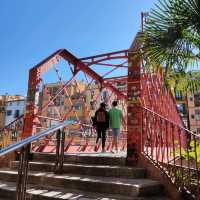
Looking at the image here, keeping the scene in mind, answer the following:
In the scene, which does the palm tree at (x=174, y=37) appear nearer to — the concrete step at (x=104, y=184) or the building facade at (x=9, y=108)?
the concrete step at (x=104, y=184)

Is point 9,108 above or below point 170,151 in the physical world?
above

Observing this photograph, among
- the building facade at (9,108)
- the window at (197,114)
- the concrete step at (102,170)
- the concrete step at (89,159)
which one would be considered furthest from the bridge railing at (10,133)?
the building facade at (9,108)

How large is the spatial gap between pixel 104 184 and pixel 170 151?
1.69 meters

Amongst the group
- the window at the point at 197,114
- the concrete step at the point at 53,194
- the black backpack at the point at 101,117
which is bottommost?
the concrete step at the point at 53,194

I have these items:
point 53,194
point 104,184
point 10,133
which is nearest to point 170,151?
point 104,184

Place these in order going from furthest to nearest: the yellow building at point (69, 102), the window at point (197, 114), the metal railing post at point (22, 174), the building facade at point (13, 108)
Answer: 1. the building facade at point (13, 108)
2. the window at point (197, 114)
3. the yellow building at point (69, 102)
4. the metal railing post at point (22, 174)

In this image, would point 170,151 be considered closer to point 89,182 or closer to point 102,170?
point 102,170

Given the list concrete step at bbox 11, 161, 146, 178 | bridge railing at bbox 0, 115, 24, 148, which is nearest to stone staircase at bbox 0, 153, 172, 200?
concrete step at bbox 11, 161, 146, 178

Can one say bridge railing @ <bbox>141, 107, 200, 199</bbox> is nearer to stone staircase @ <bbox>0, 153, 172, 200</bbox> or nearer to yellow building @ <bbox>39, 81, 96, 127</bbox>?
stone staircase @ <bbox>0, 153, 172, 200</bbox>

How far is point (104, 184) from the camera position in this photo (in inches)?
177

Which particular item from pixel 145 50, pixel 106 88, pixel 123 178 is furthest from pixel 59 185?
pixel 106 88

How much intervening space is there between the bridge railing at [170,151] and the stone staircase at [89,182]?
325mm

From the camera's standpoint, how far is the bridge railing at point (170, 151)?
14.0ft

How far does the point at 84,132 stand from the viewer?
11555 millimetres
